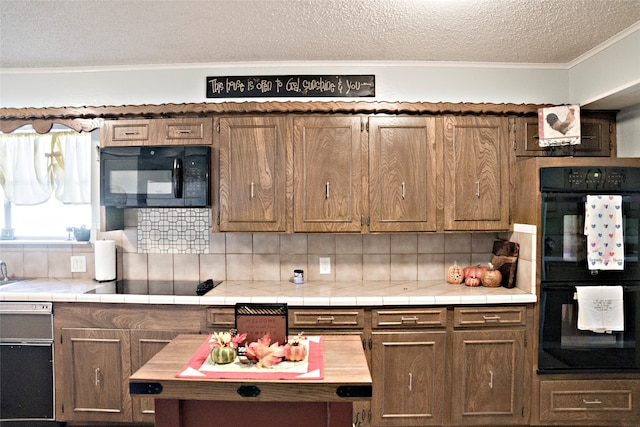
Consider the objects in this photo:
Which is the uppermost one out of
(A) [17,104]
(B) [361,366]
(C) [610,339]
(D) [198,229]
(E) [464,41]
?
(E) [464,41]

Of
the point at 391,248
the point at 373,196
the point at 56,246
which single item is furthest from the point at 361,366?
the point at 56,246

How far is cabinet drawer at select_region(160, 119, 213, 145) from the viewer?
2857mm

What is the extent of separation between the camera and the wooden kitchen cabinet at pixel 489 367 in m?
2.61

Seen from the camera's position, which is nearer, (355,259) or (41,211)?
(355,259)

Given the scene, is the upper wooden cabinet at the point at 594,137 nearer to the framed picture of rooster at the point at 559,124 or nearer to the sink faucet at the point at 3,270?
the framed picture of rooster at the point at 559,124

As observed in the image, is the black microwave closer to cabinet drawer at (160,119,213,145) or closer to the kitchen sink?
cabinet drawer at (160,119,213,145)

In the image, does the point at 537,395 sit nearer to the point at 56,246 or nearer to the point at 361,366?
the point at 361,366

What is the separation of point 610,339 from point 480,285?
2.75ft

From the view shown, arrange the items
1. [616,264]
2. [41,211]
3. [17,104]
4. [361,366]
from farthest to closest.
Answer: [41,211], [17,104], [616,264], [361,366]

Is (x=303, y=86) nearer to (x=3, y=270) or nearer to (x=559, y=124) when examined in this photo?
(x=559, y=124)

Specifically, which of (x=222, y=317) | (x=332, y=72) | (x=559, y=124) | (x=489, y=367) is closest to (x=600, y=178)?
(x=559, y=124)

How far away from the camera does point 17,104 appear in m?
3.08

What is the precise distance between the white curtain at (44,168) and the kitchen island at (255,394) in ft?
7.22

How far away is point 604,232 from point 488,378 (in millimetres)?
1180
